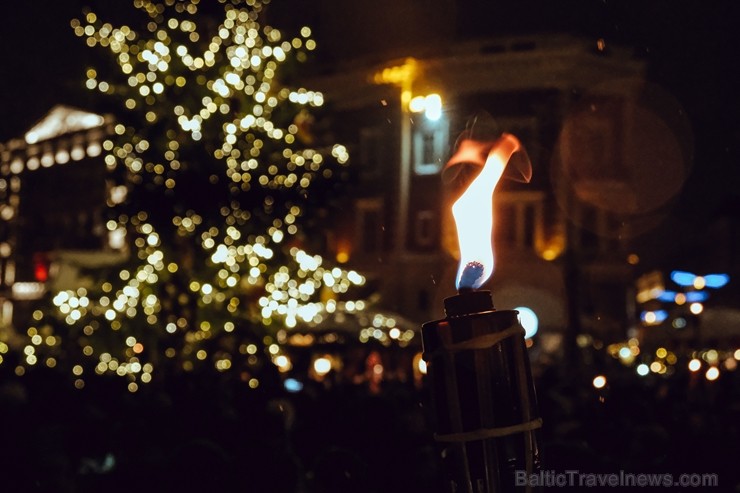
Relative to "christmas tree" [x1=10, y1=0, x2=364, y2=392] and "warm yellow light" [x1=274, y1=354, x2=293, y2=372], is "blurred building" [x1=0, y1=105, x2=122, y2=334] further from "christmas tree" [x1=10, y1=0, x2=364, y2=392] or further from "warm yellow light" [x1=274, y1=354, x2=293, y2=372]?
"christmas tree" [x1=10, y1=0, x2=364, y2=392]

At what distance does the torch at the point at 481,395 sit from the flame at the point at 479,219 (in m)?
0.06

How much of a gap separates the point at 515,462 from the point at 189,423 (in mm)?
6774

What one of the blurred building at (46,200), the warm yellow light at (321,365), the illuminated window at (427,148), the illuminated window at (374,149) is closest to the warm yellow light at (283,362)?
the warm yellow light at (321,365)

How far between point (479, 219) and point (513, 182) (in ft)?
108

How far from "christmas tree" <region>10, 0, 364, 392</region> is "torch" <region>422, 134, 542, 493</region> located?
13.1 m

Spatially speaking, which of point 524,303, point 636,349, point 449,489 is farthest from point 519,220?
point 449,489

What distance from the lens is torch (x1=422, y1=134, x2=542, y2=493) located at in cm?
277

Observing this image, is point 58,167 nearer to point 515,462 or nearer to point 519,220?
point 519,220

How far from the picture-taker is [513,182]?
117 ft

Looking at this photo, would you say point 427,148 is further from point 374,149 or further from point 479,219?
point 479,219

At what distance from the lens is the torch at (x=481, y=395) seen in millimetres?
2766

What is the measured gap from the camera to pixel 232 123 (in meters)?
16.2

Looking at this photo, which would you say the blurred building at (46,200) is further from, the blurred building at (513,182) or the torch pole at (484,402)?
the torch pole at (484,402)

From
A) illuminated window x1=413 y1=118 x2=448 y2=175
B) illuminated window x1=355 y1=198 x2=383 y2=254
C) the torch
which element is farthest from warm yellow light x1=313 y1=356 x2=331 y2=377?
the torch
